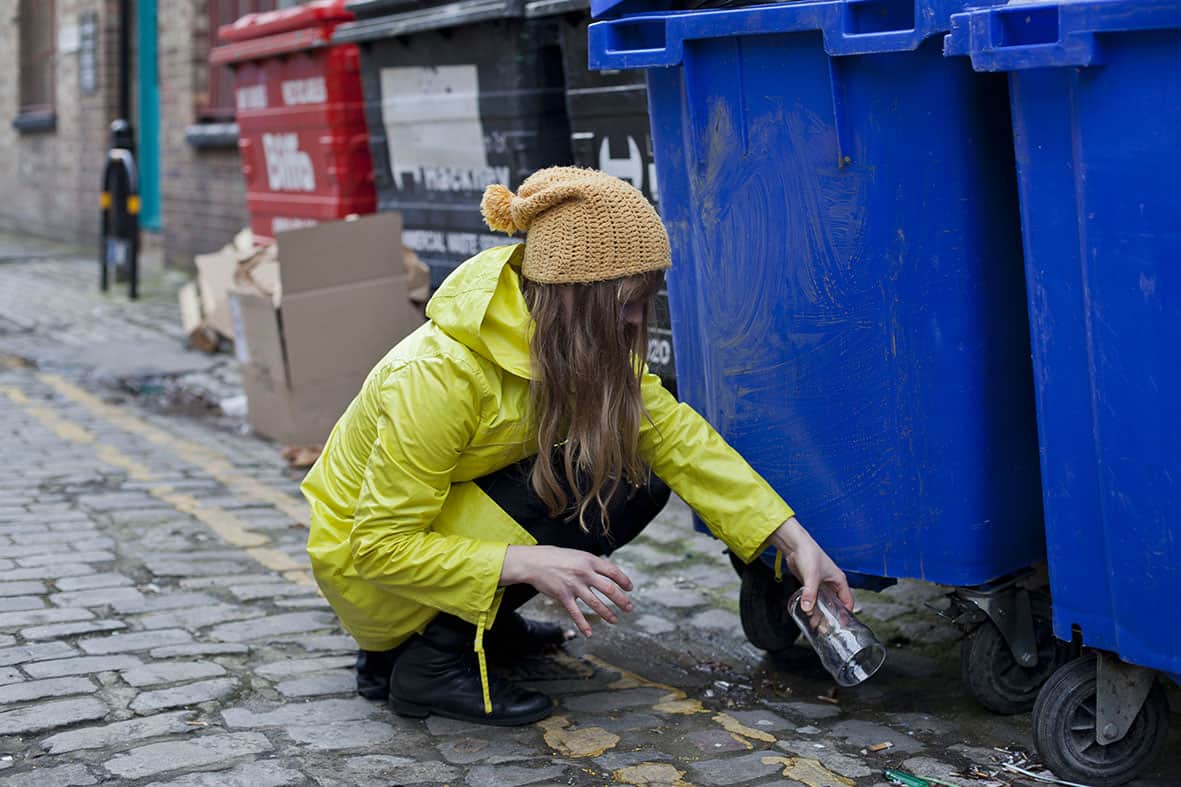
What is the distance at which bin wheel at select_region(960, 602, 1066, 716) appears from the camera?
296cm

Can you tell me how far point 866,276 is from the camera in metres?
2.86

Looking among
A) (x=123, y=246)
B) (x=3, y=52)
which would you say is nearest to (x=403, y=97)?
(x=123, y=246)

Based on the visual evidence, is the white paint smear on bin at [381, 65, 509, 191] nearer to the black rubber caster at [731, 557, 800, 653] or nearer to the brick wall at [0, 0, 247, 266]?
the black rubber caster at [731, 557, 800, 653]

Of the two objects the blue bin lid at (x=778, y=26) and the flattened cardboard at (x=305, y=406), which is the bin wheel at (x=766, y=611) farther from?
the flattened cardboard at (x=305, y=406)

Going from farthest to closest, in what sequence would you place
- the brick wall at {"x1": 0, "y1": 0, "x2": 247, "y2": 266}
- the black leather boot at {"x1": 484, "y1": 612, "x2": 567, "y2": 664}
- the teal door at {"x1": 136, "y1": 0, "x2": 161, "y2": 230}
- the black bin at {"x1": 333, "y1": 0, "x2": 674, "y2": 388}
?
1. the teal door at {"x1": 136, "y1": 0, "x2": 161, "y2": 230}
2. the brick wall at {"x1": 0, "y1": 0, "x2": 247, "y2": 266}
3. the black bin at {"x1": 333, "y1": 0, "x2": 674, "y2": 388}
4. the black leather boot at {"x1": 484, "y1": 612, "x2": 567, "y2": 664}

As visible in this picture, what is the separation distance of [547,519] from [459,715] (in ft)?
1.41

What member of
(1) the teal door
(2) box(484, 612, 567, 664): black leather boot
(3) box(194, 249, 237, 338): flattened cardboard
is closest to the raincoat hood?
(2) box(484, 612, 567, 664): black leather boot

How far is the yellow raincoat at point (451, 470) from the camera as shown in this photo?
2.79 metres

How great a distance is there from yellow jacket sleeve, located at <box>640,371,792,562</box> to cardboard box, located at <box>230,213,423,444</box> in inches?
101

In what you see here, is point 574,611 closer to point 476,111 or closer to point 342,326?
point 342,326

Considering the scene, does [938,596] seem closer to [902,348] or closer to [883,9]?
[902,348]

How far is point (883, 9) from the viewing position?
9.07 feet

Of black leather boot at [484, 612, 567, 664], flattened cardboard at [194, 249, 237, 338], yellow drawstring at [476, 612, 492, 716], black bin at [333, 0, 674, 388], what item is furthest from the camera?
flattened cardboard at [194, 249, 237, 338]

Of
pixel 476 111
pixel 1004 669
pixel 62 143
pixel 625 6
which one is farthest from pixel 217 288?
pixel 62 143
